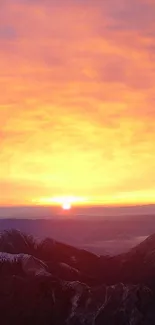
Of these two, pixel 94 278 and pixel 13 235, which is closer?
pixel 94 278

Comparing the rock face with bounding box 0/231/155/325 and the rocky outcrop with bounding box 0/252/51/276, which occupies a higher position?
the rocky outcrop with bounding box 0/252/51/276

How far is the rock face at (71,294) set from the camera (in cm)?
1927

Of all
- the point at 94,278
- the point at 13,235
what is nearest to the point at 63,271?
the point at 94,278

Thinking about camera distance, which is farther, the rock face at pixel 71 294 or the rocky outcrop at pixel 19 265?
the rocky outcrop at pixel 19 265

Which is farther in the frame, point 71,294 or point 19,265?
point 19,265

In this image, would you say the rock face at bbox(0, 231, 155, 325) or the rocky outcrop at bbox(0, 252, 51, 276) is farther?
the rocky outcrop at bbox(0, 252, 51, 276)

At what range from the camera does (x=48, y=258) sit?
2469 centimetres

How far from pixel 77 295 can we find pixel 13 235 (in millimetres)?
7050

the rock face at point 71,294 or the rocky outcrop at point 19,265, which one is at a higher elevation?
the rocky outcrop at point 19,265

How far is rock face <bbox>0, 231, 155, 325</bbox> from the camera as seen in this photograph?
63.2ft

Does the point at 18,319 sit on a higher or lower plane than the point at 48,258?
lower

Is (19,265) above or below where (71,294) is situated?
above

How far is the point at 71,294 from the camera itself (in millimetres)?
19828

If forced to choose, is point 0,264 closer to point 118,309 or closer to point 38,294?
point 38,294
